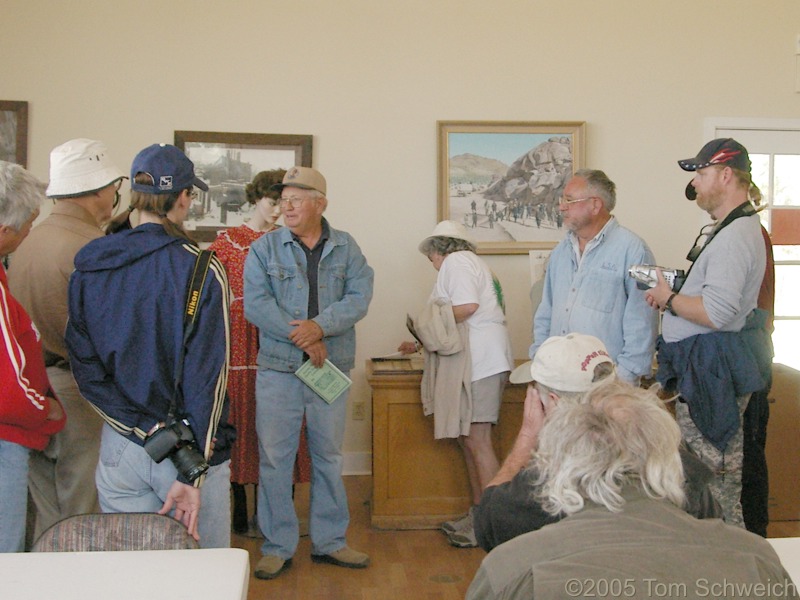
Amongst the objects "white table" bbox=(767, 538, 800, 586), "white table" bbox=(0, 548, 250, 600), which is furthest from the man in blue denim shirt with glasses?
"white table" bbox=(0, 548, 250, 600)

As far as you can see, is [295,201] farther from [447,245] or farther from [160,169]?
[160,169]

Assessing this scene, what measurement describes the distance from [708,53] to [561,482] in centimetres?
416

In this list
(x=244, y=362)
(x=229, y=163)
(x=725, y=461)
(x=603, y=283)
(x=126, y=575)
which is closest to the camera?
(x=126, y=575)

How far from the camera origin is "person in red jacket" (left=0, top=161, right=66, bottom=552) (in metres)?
1.96

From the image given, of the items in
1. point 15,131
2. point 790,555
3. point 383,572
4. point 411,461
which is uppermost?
point 15,131

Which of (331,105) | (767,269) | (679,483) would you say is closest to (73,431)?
(679,483)

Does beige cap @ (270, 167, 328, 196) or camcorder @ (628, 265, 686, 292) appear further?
beige cap @ (270, 167, 328, 196)

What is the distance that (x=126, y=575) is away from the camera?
155 centimetres

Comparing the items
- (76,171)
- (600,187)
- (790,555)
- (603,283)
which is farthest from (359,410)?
(790,555)

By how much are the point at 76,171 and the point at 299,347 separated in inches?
42.8

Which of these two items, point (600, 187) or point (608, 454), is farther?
point (600, 187)

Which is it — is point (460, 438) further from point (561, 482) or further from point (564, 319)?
point (561, 482)

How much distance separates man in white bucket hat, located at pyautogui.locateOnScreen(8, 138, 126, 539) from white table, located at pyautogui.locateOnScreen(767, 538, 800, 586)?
1.82 meters

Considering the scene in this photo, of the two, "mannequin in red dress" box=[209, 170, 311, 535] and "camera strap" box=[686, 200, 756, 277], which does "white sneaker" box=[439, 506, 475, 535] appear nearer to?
"mannequin in red dress" box=[209, 170, 311, 535]
